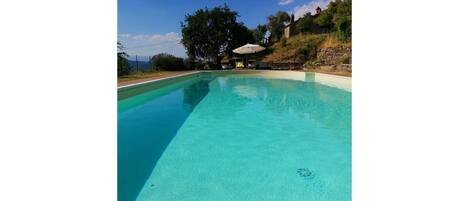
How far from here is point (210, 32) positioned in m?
21.0

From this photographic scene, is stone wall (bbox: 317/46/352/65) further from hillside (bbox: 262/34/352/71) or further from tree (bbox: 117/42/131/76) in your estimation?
tree (bbox: 117/42/131/76)

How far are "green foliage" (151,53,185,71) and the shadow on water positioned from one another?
961 centimetres

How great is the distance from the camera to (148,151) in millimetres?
3432

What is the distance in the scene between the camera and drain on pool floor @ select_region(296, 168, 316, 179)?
266cm

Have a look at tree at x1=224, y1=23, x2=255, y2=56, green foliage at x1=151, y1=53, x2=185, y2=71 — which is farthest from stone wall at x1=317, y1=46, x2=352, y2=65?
green foliage at x1=151, y1=53, x2=185, y2=71

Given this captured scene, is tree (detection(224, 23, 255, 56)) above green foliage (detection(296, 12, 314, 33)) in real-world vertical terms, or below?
below

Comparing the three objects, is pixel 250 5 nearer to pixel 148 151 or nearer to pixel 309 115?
pixel 309 115
